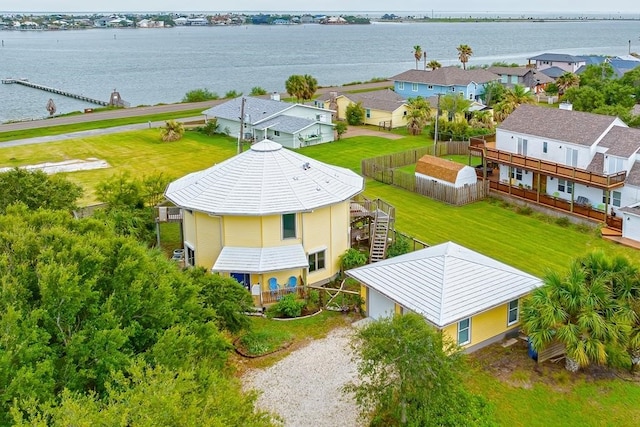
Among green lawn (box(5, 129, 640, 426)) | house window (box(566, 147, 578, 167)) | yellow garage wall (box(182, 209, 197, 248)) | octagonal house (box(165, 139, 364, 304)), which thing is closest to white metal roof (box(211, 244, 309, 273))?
octagonal house (box(165, 139, 364, 304))

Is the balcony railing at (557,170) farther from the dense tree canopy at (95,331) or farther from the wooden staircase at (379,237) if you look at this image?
the dense tree canopy at (95,331)

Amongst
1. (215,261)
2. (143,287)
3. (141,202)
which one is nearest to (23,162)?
(141,202)

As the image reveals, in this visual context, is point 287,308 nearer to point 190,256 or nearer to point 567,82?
point 190,256

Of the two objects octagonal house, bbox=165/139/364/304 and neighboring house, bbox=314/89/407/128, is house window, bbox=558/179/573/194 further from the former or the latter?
neighboring house, bbox=314/89/407/128

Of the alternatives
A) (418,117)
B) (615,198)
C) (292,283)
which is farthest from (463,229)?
(418,117)

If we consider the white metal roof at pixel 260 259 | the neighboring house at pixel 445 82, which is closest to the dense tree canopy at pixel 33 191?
the white metal roof at pixel 260 259

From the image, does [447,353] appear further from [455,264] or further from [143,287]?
[143,287]

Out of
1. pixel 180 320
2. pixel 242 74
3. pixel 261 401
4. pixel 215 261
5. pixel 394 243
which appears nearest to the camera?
pixel 180 320
